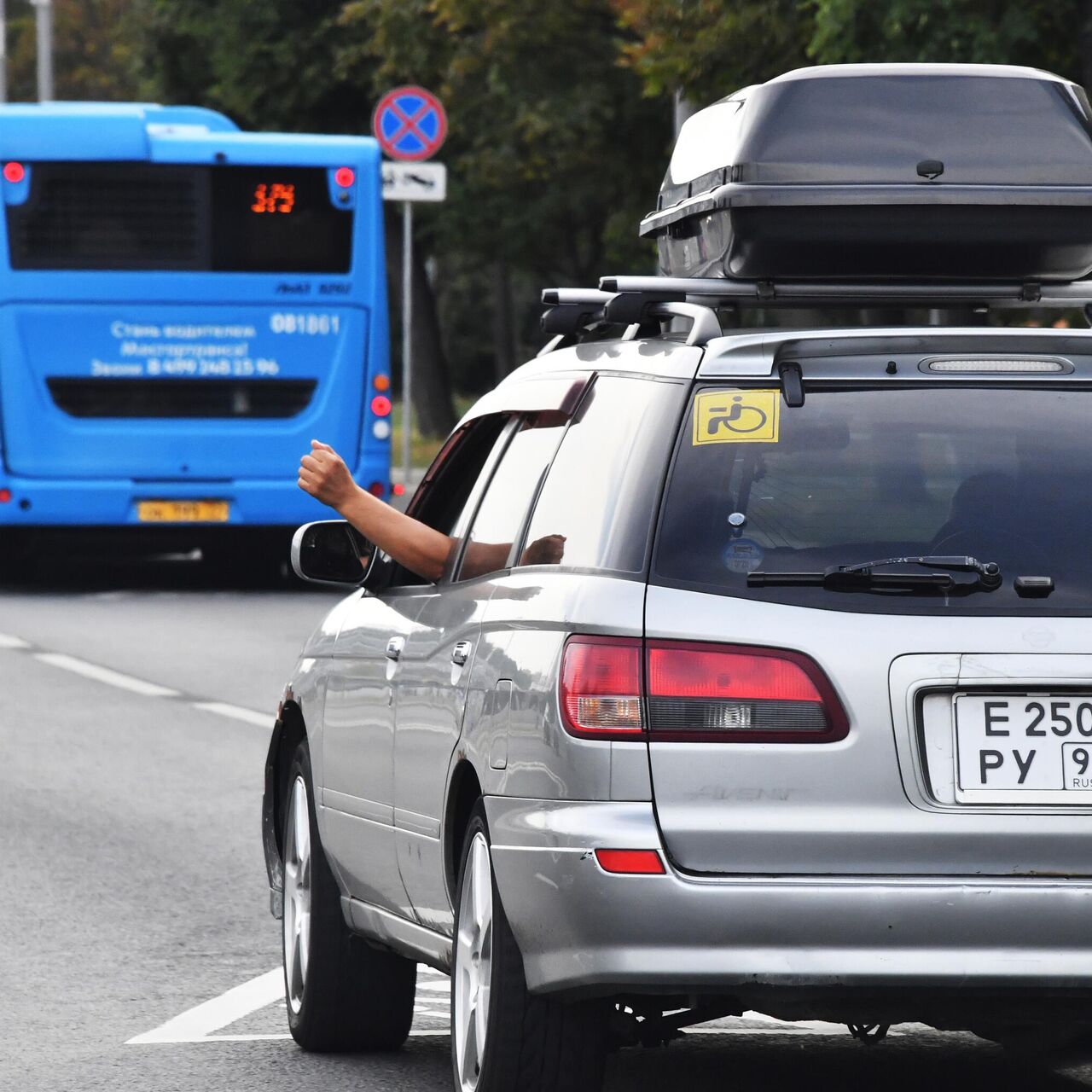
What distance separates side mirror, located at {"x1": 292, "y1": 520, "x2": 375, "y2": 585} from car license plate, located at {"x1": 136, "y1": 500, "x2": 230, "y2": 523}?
548 inches

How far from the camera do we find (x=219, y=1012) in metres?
7.46

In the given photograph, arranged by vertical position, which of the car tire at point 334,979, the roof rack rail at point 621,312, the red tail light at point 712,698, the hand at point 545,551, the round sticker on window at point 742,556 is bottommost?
the car tire at point 334,979

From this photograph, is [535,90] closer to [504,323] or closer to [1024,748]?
[504,323]

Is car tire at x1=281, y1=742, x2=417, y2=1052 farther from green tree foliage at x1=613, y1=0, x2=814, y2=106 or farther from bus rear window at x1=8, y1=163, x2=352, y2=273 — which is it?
green tree foliage at x1=613, y1=0, x2=814, y2=106

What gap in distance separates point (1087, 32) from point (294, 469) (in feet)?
20.2

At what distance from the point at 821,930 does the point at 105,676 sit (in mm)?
11476

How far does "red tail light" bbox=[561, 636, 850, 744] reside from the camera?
16.4ft

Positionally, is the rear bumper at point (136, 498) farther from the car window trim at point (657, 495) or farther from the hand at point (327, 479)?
the car window trim at point (657, 495)

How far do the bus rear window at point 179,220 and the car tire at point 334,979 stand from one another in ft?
46.6

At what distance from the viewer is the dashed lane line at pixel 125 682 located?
14.4 m

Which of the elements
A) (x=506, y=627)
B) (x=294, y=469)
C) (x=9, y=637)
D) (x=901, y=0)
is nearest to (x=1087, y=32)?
(x=901, y=0)

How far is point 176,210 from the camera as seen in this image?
2109 centimetres

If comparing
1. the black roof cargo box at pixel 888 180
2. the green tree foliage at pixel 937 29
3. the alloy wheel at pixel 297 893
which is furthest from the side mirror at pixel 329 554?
the green tree foliage at pixel 937 29

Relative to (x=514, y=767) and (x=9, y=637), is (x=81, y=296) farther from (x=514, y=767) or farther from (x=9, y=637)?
(x=514, y=767)
